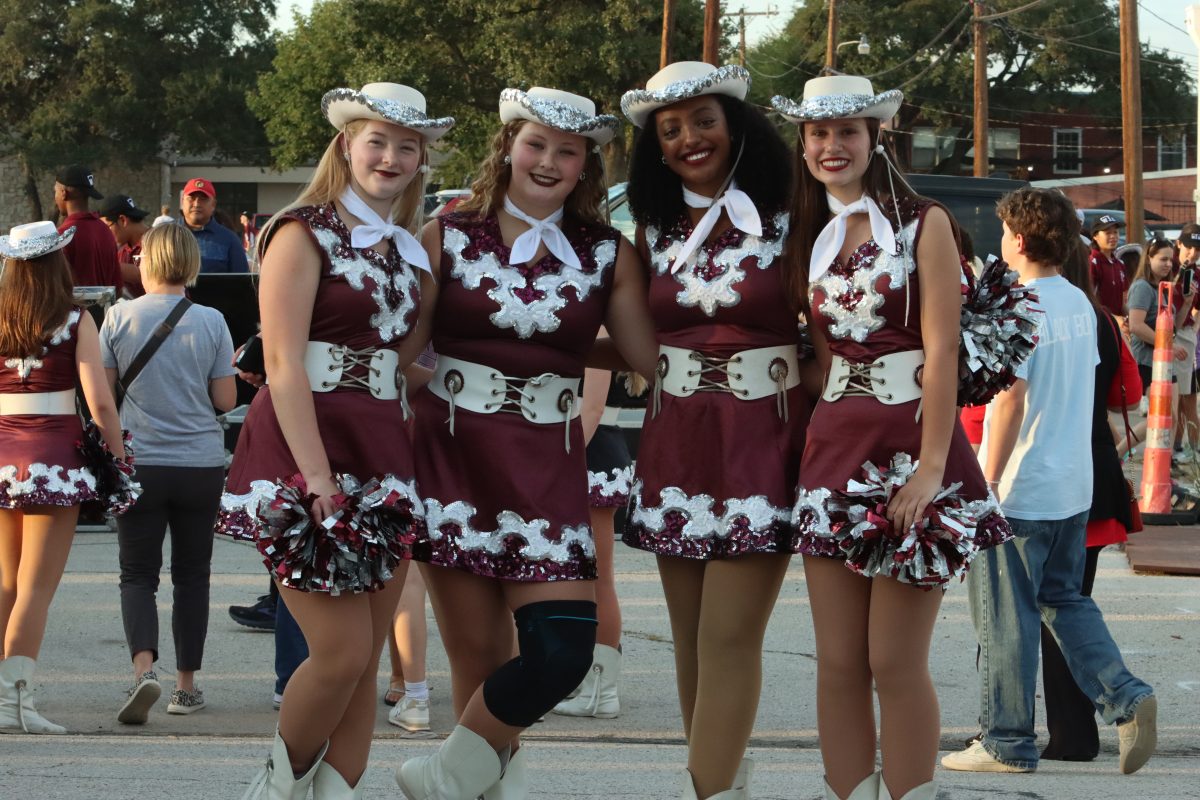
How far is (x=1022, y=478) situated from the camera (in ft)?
16.2

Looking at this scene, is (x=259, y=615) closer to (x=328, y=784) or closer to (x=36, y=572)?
(x=36, y=572)

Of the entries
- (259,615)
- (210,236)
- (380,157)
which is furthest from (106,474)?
(210,236)

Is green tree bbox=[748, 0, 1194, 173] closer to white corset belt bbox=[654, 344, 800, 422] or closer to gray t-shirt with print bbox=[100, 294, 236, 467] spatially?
gray t-shirt with print bbox=[100, 294, 236, 467]

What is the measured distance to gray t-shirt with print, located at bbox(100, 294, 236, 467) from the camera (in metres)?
5.96

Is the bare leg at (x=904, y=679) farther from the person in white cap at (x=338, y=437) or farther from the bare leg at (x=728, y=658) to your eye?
the person in white cap at (x=338, y=437)

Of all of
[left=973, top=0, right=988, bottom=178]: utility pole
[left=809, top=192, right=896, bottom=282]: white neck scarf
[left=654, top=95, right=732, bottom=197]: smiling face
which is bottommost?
[left=809, top=192, right=896, bottom=282]: white neck scarf

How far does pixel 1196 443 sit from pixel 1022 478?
8.43 m

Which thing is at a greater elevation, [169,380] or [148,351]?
[148,351]

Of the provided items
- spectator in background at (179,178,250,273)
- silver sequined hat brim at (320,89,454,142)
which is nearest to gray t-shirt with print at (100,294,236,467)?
silver sequined hat brim at (320,89,454,142)

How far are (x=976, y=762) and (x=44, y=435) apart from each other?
357 centimetres

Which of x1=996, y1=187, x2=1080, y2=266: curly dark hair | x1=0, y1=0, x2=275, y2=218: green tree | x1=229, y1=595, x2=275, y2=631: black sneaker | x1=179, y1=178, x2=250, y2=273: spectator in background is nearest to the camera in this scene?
x1=996, y1=187, x2=1080, y2=266: curly dark hair

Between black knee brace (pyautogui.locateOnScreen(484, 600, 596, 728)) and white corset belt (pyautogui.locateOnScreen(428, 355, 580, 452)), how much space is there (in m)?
0.51

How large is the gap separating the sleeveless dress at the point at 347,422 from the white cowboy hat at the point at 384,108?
0.91 ft

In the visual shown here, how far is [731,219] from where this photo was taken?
3.96m
